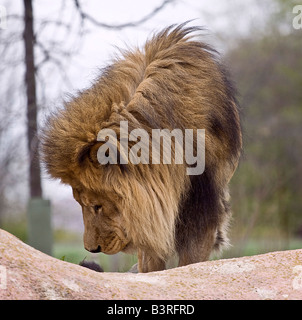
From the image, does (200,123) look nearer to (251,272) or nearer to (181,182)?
(181,182)

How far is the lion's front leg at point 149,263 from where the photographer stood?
12.8 feet

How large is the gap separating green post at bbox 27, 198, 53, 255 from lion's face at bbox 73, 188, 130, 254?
2.12 meters

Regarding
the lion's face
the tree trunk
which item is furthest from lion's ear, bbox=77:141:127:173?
the tree trunk

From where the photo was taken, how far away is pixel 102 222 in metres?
3.48

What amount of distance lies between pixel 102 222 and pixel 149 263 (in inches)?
24.5

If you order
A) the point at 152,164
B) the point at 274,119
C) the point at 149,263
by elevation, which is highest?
the point at 274,119

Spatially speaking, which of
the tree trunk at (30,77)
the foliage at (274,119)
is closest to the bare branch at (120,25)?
the tree trunk at (30,77)

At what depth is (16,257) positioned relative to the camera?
250 cm

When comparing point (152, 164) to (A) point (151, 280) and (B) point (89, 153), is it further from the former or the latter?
(A) point (151, 280)

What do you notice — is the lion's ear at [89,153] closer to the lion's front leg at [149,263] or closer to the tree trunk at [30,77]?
the lion's front leg at [149,263]

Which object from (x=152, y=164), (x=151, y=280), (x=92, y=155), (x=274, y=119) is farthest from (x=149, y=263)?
(x=274, y=119)

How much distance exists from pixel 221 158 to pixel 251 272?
1.06m

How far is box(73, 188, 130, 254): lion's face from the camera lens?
3.43 m

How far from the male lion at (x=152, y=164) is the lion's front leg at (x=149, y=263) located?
84 millimetres
